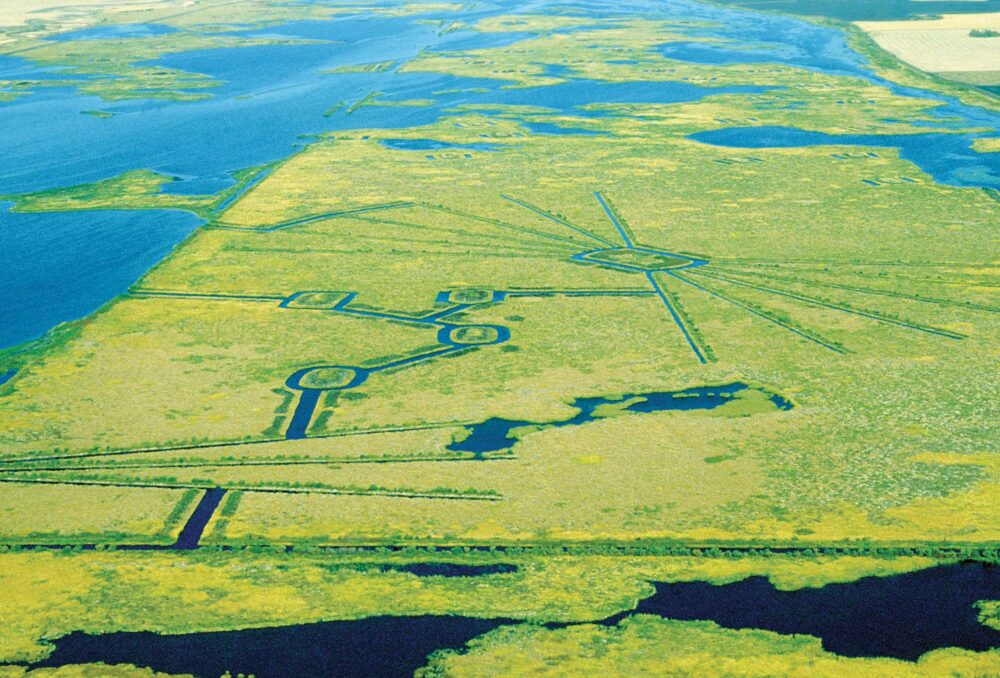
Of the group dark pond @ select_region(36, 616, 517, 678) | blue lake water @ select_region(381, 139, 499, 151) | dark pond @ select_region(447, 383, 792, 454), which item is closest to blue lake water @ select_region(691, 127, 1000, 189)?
blue lake water @ select_region(381, 139, 499, 151)

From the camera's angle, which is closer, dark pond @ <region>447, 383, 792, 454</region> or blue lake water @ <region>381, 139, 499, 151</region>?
dark pond @ <region>447, 383, 792, 454</region>

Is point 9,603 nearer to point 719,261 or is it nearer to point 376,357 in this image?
point 376,357

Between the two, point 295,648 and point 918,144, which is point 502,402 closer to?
point 295,648

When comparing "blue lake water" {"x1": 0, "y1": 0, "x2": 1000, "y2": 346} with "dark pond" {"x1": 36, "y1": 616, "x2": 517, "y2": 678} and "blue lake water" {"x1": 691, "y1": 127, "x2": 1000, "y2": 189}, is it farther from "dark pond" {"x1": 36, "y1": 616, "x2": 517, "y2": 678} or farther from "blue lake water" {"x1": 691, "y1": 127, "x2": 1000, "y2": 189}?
"dark pond" {"x1": 36, "y1": 616, "x2": 517, "y2": 678}

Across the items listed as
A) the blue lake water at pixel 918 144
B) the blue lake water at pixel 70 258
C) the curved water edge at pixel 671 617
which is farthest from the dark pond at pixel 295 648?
the blue lake water at pixel 918 144

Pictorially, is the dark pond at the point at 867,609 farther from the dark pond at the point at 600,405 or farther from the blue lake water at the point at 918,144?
the blue lake water at the point at 918,144

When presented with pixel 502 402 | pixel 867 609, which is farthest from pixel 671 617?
pixel 502 402
